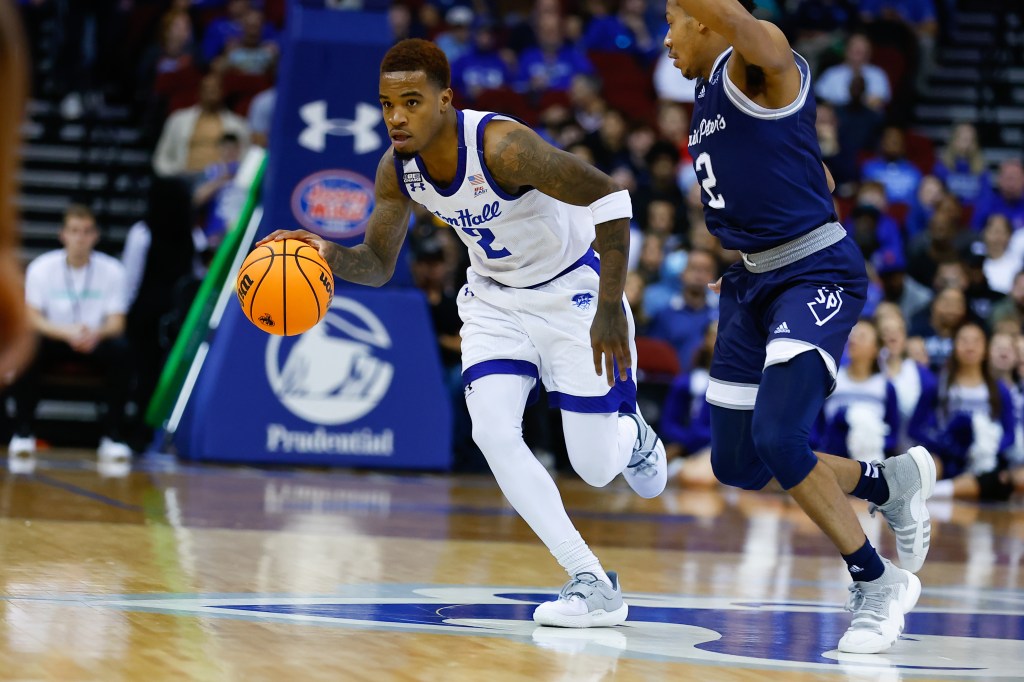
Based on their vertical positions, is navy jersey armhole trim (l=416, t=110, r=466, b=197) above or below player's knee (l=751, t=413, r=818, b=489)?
above

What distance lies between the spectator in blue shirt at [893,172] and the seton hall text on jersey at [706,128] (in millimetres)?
10380

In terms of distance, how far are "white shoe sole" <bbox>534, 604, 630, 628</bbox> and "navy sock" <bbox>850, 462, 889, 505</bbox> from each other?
0.99m

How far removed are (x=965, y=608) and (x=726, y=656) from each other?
196cm

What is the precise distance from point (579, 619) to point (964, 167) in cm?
1174

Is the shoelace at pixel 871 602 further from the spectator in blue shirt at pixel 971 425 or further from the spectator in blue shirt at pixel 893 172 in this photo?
the spectator in blue shirt at pixel 893 172

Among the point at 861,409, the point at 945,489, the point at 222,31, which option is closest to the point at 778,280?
the point at 861,409

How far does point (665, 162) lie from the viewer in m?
14.1

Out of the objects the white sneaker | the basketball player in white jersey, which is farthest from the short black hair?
the white sneaker

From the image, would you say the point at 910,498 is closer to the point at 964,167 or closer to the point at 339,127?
the point at 339,127

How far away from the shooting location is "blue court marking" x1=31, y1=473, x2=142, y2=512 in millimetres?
8024

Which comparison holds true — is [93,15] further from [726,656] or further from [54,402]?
[726,656]

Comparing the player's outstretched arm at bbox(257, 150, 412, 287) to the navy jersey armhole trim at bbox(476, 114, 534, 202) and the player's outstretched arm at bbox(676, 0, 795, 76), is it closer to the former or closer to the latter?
the navy jersey armhole trim at bbox(476, 114, 534, 202)

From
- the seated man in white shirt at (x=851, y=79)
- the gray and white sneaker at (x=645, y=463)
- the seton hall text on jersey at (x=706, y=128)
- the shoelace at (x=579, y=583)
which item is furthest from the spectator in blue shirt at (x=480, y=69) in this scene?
the shoelace at (x=579, y=583)

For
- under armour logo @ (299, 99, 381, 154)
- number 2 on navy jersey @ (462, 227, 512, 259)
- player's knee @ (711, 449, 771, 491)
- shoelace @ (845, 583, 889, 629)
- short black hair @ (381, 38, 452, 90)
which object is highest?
under armour logo @ (299, 99, 381, 154)
